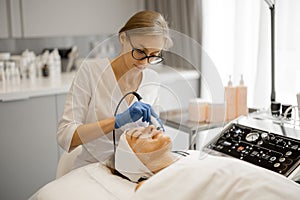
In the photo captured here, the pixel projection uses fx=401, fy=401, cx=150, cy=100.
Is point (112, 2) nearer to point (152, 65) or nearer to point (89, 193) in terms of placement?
point (152, 65)

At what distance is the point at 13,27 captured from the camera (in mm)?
2354

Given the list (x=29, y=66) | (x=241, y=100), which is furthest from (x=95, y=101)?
(x=29, y=66)

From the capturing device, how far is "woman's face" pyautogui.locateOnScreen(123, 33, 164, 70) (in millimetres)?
1063

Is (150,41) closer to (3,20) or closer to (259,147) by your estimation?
(259,147)

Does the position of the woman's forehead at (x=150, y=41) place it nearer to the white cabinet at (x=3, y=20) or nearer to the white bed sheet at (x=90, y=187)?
the white bed sheet at (x=90, y=187)

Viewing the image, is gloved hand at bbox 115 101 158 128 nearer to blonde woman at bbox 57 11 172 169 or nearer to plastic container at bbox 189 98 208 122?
blonde woman at bbox 57 11 172 169

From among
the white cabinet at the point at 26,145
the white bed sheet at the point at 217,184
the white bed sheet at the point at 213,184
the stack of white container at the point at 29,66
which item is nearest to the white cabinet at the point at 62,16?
the stack of white container at the point at 29,66

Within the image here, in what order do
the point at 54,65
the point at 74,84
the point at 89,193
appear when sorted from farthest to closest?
1. the point at 54,65
2. the point at 74,84
3. the point at 89,193

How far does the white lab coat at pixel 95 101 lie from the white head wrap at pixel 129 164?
0.08 meters

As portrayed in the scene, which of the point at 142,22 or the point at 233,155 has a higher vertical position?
the point at 142,22

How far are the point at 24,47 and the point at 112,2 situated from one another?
648 millimetres

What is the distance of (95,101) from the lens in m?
1.31

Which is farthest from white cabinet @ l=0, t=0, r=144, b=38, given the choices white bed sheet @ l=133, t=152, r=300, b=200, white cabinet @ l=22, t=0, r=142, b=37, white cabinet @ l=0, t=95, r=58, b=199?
white bed sheet @ l=133, t=152, r=300, b=200

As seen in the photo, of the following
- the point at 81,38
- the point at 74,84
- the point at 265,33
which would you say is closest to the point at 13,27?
the point at 81,38
